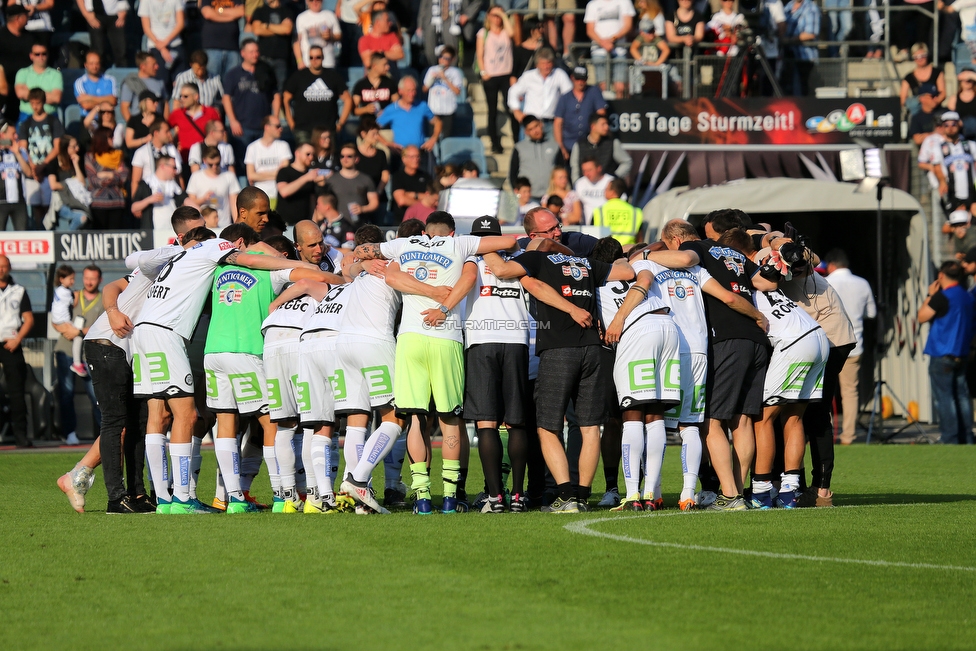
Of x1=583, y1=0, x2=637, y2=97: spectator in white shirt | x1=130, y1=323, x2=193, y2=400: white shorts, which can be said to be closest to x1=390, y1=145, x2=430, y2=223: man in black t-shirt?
x1=583, y1=0, x2=637, y2=97: spectator in white shirt

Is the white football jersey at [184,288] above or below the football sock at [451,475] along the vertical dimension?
above

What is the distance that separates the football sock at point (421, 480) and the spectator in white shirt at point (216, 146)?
1046 centimetres

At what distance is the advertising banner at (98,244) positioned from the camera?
731 inches

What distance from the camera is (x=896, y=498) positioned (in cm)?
1134

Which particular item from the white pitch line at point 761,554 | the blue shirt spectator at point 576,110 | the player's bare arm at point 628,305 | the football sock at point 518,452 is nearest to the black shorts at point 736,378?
the player's bare arm at point 628,305

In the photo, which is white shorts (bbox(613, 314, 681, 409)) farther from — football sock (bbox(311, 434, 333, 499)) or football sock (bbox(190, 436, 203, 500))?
football sock (bbox(190, 436, 203, 500))

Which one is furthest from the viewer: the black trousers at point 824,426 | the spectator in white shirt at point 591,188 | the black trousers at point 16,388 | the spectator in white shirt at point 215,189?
the spectator in white shirt at point 215,189

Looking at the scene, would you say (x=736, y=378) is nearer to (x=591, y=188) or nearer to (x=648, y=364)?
(x=648, y=364)

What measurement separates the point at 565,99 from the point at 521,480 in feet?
36.9

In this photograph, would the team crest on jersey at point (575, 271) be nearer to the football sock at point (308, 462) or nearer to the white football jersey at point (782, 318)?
the white football jersey at point (782, 318)

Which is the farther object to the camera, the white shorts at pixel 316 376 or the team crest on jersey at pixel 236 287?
the team crest on jersey at pixel 236 287

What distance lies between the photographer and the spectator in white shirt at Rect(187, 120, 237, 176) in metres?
19.6

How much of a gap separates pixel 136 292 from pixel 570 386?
3.31 metres

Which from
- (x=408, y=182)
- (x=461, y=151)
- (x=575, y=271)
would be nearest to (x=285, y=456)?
(x=575, y=271)
